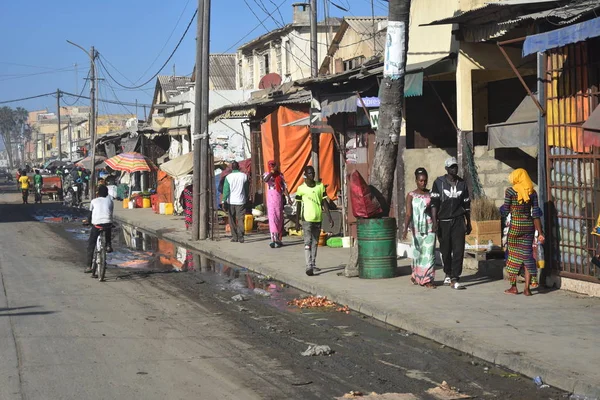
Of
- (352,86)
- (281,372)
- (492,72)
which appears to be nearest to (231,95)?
(352,86)

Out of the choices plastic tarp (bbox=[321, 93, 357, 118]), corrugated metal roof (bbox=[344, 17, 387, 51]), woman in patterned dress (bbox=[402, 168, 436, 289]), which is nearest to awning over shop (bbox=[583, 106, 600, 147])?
woman in patterned dress (bbox=[402, 168, 436, 289])

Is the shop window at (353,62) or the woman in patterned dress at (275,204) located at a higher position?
the shop window at (353,62)

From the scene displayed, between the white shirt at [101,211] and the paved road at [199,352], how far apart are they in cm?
168

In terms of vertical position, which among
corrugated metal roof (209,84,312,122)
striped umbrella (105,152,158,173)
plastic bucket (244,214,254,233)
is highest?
corrugated metal roof (209,84,312,122)

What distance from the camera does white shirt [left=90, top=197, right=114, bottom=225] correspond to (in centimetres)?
1479

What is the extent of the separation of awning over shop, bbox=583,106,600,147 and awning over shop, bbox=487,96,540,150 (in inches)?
89.9

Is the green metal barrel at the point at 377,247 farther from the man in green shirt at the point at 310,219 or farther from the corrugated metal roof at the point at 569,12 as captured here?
the corrugated metal roof at the point at 569,12

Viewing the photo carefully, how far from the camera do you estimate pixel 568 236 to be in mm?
11516

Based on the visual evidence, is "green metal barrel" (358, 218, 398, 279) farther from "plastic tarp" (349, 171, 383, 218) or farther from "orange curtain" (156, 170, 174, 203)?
"orange curtain" (156, 170, 174, 203)

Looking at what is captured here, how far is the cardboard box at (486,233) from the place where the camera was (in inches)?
556

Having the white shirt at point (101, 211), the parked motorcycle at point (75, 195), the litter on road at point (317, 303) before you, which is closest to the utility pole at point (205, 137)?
the white shirt at point (101, 211)

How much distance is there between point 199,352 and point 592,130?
5113 millimetres

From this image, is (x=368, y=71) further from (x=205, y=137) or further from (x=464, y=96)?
(x=205, y=137)

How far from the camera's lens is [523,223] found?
11.1 meters
